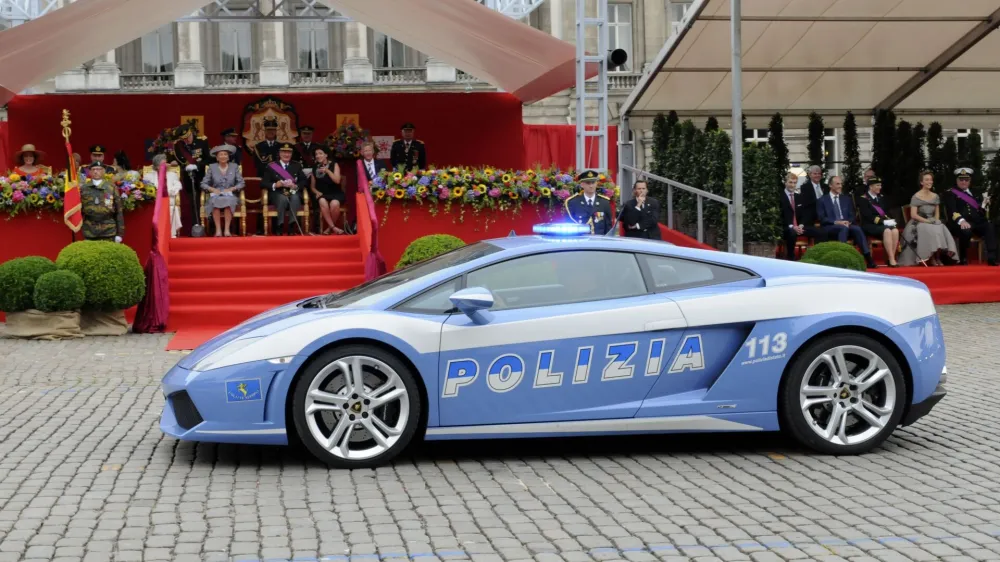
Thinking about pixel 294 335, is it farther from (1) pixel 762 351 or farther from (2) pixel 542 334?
(1) pixel 762 351

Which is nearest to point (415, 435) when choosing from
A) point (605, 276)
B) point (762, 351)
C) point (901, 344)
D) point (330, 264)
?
point (605, 276)

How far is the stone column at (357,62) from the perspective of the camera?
57.7 m

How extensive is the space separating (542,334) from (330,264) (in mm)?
10470

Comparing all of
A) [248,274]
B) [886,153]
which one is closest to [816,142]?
[886,153]

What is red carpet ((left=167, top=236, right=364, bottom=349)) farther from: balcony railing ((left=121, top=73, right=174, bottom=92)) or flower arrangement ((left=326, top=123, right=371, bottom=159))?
balcony railing ((left=121, top=73, right=174, bottom=92))

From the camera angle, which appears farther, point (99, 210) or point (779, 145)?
point (779, 145)

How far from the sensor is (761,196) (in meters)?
19.3

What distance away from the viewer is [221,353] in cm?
722

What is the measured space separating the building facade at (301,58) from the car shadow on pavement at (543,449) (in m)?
48.0

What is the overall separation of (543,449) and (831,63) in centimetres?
1554

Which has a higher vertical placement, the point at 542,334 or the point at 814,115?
the point at 814,115

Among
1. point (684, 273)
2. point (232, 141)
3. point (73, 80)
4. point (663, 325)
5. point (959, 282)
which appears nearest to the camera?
point (663, 325)

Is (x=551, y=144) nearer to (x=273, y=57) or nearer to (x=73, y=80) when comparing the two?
(x=273, y=57)

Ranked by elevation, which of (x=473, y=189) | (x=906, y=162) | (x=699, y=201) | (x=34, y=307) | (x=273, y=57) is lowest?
(x=34, y=307)
